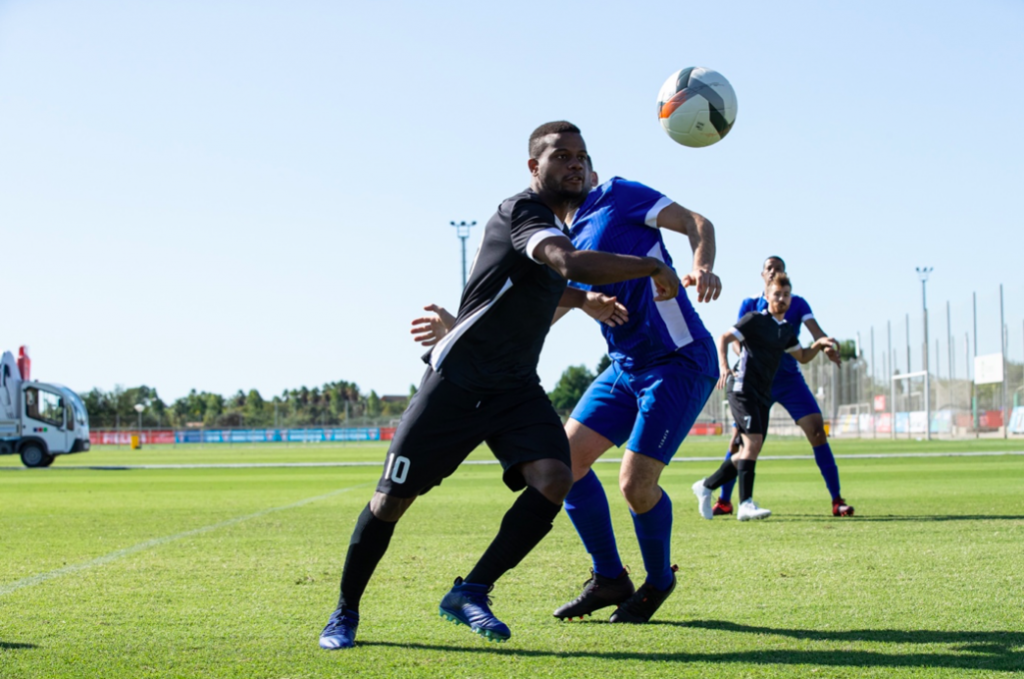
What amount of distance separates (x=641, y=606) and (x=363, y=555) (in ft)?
4.55

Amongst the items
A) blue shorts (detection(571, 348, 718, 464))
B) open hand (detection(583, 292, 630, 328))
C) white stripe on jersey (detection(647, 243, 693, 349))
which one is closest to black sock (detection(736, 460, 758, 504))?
blue shorts (detection(571, 348, 718, 464))

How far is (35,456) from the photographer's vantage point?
33.1 m

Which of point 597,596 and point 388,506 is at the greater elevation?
point 388,506

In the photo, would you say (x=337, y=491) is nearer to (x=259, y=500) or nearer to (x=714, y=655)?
(x=259, y=500)

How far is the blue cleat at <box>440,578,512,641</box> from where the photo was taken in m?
3.90

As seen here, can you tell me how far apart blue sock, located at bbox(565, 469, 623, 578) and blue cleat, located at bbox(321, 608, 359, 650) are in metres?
1.29

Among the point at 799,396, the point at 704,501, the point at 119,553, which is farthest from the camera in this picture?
the point at 799,396

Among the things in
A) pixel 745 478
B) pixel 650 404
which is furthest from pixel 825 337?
pixel 650 404

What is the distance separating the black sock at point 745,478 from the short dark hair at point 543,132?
20.0 ft

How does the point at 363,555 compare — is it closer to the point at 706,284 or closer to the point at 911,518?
the point at 706,284

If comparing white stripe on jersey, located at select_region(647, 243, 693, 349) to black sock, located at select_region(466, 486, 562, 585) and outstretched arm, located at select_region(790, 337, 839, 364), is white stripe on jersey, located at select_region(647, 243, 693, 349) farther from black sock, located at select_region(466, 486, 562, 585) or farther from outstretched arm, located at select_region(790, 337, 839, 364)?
outstretched arm, located at select_region(790, 337, 839, 364)

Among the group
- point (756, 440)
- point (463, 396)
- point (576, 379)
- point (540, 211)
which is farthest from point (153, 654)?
point (576, 379)

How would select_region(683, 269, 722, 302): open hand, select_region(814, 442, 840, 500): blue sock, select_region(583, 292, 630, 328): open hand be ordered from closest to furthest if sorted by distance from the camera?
select_region(683, 269, 722, 302): open hand → select_region(583, 292, 630, 328): open hand → select_region(814, 442, 840, 500): blue sock

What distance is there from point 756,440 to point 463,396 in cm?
604
